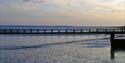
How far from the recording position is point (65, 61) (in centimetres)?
2152

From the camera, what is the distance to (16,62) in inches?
815

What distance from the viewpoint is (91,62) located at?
834 inches

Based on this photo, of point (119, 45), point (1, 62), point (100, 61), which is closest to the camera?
point (1, 62)

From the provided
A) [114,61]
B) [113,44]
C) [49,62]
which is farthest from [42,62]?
[113,44]

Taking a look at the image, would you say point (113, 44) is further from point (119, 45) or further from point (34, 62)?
point (34, 62)

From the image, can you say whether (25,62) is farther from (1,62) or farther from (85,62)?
(85,62)

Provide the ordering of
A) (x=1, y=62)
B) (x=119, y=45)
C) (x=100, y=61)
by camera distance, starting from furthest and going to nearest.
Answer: (x=119, y=45) < (x=100, y=61) < (x=1, y=62)

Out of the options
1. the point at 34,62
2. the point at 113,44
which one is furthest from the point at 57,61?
the point at 113,44

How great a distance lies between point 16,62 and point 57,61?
3576 millimetres

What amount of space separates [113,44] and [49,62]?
2157cm

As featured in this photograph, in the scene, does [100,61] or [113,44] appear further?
[113,44]

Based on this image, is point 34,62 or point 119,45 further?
point 119,45

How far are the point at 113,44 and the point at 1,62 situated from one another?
78.9 feet

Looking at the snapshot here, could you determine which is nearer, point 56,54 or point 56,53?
point 56,54
